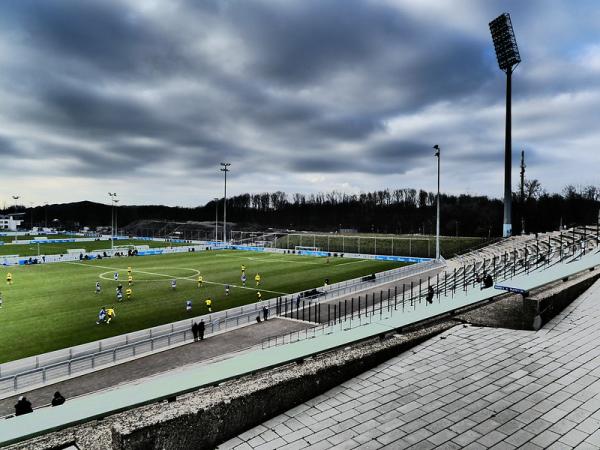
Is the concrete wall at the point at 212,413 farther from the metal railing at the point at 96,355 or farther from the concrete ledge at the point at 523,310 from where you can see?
the metal railing at the point at 96,355

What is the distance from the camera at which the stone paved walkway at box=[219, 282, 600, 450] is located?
5293 millimetres

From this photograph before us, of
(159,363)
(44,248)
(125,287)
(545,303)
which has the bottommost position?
(159,363)

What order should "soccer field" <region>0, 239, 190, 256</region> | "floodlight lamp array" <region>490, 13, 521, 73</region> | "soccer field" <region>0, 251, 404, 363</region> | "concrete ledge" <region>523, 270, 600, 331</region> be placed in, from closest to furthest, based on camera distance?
"concrete ledge" <region>523, 270, 600, 331</region> → "soccer field" <region>0, 251, 404, 363</region> → "floodlight lamp array" <region>490, 13, 521, 73</region> → "soccer field" <region>0, 239, 190, 256</region>

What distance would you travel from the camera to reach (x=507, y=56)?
60.4 metres

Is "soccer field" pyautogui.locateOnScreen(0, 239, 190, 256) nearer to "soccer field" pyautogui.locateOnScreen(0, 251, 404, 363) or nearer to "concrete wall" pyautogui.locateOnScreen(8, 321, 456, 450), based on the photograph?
"soccer field" pyautogui.locateOnScreen(0, 251, 404, 363)

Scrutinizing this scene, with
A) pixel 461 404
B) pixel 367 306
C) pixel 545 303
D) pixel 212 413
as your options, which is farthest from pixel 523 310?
pixel 367 306

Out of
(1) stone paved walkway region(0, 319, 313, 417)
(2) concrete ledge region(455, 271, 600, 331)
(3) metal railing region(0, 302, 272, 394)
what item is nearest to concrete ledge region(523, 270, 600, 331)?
(2) concrete ledge region(455, 271, 600, 331)

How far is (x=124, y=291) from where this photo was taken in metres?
36.0

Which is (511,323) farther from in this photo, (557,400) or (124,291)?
(124,291)

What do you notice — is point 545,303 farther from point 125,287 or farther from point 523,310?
point 125,287

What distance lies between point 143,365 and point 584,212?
111141 millimetres

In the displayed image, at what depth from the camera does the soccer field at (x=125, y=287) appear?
23.8 meters

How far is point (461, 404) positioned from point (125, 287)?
37.3 metres

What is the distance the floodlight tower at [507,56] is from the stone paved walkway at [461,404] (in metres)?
61.1
